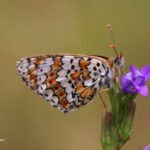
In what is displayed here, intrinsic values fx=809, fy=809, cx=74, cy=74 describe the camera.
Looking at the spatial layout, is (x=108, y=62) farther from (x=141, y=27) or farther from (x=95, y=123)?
(x=141, y=27)

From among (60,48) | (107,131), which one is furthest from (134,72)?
(60,48)

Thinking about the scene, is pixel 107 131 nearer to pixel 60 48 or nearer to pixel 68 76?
pixel 68 76

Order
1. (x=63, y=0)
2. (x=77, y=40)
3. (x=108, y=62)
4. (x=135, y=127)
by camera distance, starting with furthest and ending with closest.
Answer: (x=63, y=0) → (x=77, y=40) → (x=135, y=127) → (x=108, y=62)

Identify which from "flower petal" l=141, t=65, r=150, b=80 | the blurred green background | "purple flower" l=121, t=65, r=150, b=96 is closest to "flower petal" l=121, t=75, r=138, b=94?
"purple flower" l=121, t=65, r=150, b=96

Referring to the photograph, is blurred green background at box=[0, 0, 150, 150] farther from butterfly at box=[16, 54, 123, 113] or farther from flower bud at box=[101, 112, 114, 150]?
flower bud at box=[101, 112, 114, 150]

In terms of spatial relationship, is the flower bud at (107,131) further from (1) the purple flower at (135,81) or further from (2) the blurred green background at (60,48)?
(2) the blurred green background at (60,48)

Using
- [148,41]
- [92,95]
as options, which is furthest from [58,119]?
[92,95]
